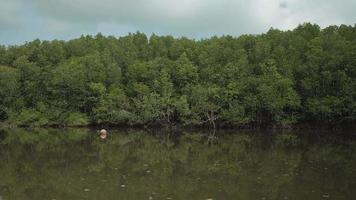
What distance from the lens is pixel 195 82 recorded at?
7150 centimetres

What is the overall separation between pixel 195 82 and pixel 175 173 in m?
47.7

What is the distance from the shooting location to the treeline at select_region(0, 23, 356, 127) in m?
64.8

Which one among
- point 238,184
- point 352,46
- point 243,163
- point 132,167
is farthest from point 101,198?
point 352,46

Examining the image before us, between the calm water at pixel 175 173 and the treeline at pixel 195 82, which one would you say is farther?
the treeline at pixel 195 82

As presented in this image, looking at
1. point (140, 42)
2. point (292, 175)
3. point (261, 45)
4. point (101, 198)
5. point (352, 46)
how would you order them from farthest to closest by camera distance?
point (140, 42) < point (261, 45) < point (352, 46) < point (292, 175) < point (101, 198)

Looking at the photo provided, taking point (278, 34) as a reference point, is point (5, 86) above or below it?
below

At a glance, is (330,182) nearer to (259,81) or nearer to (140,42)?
(259,81)

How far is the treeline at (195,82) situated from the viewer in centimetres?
6481

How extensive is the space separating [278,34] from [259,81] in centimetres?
1404

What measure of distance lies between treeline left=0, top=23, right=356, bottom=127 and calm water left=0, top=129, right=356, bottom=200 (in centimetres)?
2833

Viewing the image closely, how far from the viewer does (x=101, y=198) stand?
57.9ft

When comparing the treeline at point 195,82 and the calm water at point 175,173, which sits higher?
the treeline at point 195,82

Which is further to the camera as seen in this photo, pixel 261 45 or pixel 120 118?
pixel 261 45

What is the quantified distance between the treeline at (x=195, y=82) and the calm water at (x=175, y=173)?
28335mm
